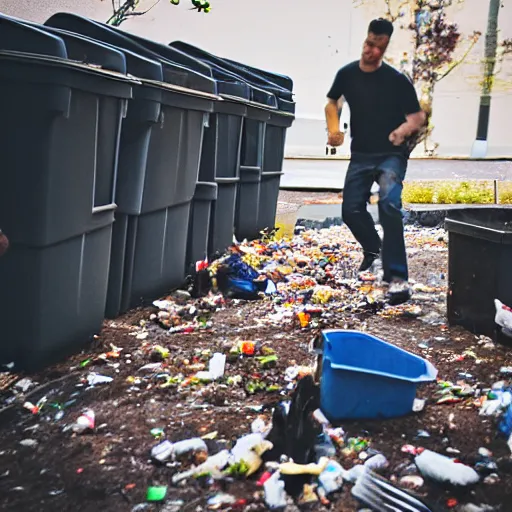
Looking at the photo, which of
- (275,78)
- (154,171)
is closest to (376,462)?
(154,171)

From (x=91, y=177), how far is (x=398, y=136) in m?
1.99

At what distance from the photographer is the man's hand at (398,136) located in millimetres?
3902

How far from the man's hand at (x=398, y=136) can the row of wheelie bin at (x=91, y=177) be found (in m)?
1.12

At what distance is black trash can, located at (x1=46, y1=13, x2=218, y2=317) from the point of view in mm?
3285

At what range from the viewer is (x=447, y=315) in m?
3.44

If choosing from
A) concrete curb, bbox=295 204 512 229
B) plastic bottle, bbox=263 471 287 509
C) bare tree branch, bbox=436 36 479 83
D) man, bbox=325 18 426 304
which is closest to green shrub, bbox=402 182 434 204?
concrete curb, bbox=295 204 512 229

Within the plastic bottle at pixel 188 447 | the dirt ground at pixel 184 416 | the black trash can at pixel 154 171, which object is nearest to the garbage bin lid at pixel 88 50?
the black trash can at pixel 154 171

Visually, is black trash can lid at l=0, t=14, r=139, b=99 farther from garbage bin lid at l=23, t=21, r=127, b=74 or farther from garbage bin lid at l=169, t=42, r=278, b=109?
garbage bin lid at l=169, t=42, r=278, b=109

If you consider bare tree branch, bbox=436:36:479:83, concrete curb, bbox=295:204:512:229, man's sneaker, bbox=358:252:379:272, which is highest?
bare tree branch, bbox=436:36:479:83

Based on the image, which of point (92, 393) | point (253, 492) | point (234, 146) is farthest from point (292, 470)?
point (234, 146)

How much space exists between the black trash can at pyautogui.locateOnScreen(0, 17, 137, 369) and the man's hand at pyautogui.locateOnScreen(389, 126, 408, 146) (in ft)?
→ 5.82

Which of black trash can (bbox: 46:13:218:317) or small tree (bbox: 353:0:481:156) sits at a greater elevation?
small tree (bbox: 353:0:481:156)

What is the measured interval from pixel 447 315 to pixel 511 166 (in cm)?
1060

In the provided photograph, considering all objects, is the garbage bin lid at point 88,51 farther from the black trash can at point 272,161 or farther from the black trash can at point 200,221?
the black trash can at point 272,161
